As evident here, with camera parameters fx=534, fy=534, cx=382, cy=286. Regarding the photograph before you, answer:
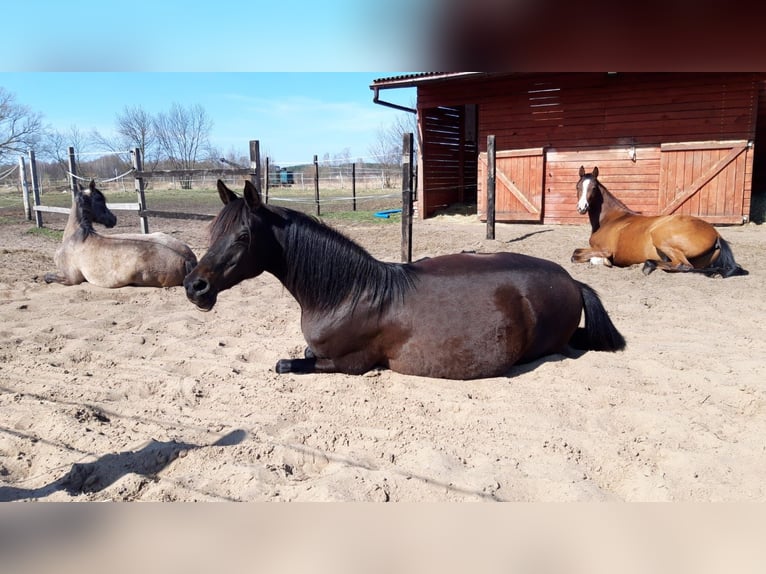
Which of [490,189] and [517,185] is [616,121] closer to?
[517,185]

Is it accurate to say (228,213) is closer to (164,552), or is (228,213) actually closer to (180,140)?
(164,552)

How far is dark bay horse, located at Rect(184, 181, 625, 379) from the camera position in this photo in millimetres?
3666

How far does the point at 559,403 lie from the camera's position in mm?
3299

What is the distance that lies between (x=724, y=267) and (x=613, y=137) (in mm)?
6553

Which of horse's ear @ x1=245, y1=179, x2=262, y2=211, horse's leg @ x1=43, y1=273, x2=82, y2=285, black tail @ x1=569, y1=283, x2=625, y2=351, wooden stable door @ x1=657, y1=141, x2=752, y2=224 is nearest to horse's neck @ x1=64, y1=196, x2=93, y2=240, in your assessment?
Answer: horse's leg @ x1=43, y1=273, x2=82, y2=285

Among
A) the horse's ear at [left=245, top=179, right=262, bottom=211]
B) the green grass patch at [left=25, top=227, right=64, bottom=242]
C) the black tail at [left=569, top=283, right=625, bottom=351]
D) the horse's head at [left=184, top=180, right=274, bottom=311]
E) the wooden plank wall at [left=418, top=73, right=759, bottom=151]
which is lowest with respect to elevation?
the black tail at [left=569, top=283, right=625, bottom=351]

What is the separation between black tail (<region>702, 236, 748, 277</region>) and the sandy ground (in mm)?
1548

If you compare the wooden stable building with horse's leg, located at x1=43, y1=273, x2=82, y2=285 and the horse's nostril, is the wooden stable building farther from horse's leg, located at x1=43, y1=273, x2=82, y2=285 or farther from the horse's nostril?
the horse's nostril

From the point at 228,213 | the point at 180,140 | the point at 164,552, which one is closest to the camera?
the point at 164,552

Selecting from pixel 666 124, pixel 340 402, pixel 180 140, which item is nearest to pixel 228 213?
pixel 340 402

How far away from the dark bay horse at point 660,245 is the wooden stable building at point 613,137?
174 inches

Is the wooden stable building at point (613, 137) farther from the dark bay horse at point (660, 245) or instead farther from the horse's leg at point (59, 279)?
the horse's leg at point (59, 279)

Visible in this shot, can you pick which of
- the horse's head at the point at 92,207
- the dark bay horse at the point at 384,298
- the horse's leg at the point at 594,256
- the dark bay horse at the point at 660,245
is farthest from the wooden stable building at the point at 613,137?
the dark bay horse at the point at 384,298
